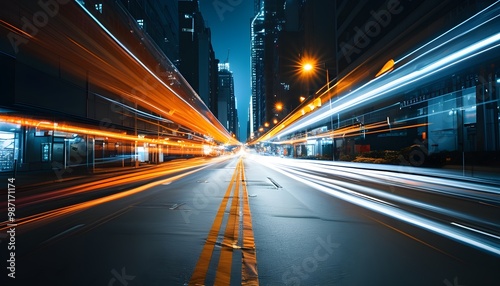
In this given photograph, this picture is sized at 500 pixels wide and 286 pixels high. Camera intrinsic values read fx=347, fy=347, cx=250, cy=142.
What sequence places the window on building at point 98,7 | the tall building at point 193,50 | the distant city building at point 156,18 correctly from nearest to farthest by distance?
1. the window on building at point 98,7
2. the distant city building at point 156,18
3. the tall building at point 193,50

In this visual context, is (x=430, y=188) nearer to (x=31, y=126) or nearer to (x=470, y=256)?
(x=470, y=256)

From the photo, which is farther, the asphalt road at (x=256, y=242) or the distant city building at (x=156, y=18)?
the distant city building at (x=156, y=18)

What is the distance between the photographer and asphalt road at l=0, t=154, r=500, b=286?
4801 mm

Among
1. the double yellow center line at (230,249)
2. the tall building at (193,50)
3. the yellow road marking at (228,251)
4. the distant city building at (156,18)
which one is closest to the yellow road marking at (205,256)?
the double yellow center line at (230,249)

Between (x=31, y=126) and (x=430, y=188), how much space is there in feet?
94.1

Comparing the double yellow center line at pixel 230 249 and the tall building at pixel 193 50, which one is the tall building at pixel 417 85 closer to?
the double yellow center line at pixel 230 249

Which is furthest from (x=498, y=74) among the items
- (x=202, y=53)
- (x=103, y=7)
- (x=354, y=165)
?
(x=202, y=53)

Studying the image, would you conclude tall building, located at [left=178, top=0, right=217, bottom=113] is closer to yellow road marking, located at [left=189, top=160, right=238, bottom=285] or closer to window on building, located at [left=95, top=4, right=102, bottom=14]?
window on building, located at [left=95, top=4, right=102, bottom=14]

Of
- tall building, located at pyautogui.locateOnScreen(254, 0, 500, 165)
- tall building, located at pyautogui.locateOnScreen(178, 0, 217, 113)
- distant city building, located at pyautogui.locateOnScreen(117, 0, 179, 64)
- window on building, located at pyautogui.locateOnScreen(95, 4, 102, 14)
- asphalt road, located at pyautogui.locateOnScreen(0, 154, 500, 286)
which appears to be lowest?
asphalt road, located at pyautogui.locateOnScreen(0, 154, 500, 286)

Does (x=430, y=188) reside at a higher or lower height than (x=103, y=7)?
lower

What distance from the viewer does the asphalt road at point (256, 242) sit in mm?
4801

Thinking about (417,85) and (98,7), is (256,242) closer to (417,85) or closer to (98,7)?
(417,85)

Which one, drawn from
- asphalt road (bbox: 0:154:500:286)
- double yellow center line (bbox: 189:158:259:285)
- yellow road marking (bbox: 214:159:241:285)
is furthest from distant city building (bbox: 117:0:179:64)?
yellow road marking (bbox: 214:159:241:285)

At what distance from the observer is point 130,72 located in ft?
98.7
